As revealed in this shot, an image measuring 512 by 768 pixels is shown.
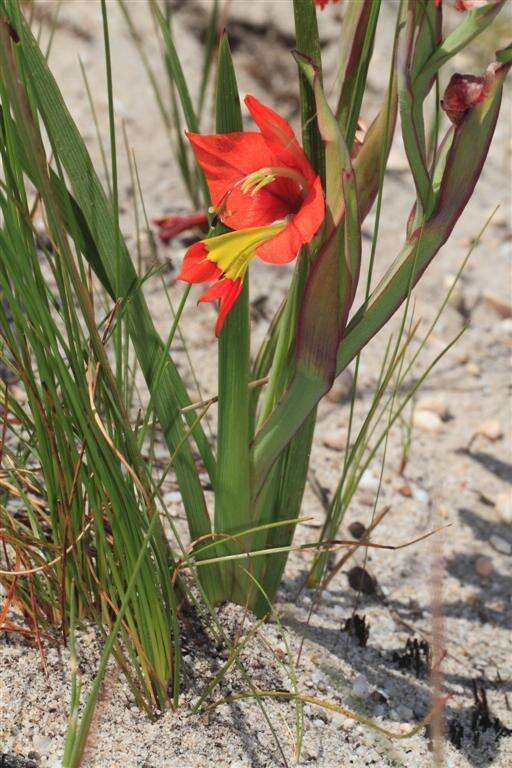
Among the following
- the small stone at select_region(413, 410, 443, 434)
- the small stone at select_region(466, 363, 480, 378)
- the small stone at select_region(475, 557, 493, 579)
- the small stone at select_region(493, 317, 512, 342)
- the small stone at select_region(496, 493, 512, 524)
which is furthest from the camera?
the small stone at select_region(493, 317, 512, 342)

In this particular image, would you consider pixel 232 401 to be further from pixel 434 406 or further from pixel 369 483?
pixel 434 406

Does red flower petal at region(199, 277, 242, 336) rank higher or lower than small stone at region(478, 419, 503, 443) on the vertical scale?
higher

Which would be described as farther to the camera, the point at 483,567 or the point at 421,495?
the point at 421,495

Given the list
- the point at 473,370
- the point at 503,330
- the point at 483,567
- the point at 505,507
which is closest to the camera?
the point at 483,567

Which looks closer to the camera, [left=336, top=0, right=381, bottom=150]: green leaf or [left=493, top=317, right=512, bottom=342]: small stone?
[left=336, top=0, right=381, bottom=150]: green leaf

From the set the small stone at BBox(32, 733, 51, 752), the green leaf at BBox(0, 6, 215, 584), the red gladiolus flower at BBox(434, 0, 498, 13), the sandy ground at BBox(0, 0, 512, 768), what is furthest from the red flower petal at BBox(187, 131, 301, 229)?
the small stone at BBox(32, 733, 51, 752)

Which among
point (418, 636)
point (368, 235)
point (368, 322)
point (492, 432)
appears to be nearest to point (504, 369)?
point (492, 432)

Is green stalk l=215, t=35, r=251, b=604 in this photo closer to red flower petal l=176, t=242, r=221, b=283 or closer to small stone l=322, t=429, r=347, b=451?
red flower petal l=176, t=242, r=221, b=283

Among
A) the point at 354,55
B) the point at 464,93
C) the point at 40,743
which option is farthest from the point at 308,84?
the point at 40,743
